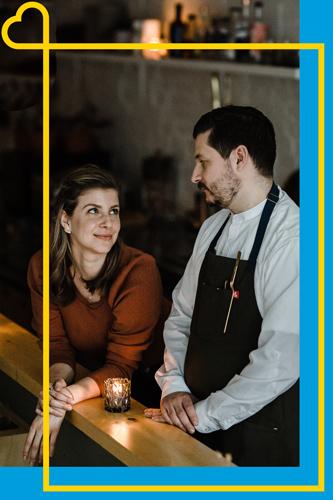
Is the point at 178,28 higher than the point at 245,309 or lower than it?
higher

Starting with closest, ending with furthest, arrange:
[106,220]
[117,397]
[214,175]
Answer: [214,175] < [117,397] < [106,220]

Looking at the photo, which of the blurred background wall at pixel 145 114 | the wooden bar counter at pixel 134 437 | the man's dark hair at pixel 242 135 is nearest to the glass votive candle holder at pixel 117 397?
the wooden bar counter at pixel 134 437

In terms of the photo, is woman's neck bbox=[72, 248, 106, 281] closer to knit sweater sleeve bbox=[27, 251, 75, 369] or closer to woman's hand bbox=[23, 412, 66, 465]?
knit sweater sleeve bbox=[27, 251, 75, 369]

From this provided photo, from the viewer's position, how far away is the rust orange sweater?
278cm

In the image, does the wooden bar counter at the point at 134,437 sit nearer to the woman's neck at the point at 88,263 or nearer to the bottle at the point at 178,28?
the woman's neck at the point at 88,263

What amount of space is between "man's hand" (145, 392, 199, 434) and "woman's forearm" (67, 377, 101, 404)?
0.57 feet

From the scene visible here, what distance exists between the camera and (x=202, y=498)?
7.90 feet

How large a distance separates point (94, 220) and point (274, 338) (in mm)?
626

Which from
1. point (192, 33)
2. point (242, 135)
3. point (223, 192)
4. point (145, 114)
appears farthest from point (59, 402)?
point (145, 114)

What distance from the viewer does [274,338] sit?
235 centimetres

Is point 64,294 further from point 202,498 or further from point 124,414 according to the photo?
point 202,498

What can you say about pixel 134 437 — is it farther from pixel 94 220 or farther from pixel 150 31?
pixel 150 31

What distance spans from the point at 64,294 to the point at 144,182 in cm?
255

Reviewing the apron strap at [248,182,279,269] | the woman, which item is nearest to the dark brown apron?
the apron strap at [248,182,279,269]
